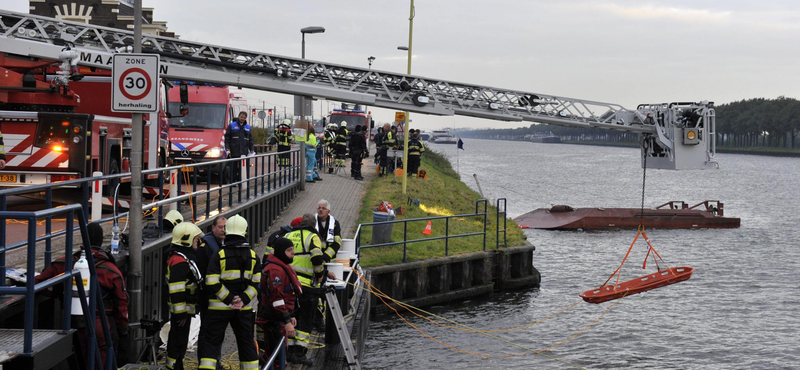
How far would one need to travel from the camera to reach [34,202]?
1393cm

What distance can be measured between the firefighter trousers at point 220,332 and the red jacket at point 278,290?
566 mm

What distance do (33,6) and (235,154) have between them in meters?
34.1

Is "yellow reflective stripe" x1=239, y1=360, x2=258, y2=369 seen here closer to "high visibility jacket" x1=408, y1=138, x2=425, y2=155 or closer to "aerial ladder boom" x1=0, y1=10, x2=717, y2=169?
"aerial ladder boom" x1=0, y1=10, x2=717, y2=169

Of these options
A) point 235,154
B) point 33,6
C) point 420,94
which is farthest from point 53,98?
point 33,6

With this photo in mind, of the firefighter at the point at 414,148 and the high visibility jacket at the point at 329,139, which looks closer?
the firefighter at the point at 414,148

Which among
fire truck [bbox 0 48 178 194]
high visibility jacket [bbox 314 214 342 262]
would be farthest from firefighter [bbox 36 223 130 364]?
fire truck [bbox 0 48 178 194]

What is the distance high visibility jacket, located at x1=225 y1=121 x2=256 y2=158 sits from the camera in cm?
2014

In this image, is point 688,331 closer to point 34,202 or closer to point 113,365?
point 34,202

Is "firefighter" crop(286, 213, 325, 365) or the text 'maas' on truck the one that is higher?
the text 'maas' on truck

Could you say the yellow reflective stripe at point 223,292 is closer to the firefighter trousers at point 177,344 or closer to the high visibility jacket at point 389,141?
the firefighter trousers at point 177,344

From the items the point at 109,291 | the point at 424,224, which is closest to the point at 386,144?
the point at 424,224

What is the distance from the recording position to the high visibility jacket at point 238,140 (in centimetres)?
2014

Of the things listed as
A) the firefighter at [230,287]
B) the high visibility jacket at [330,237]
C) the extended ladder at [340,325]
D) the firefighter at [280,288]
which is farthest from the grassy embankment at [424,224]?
the firefighter at [230,287]

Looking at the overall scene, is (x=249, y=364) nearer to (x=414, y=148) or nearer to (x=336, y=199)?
(x=336, y=199)
